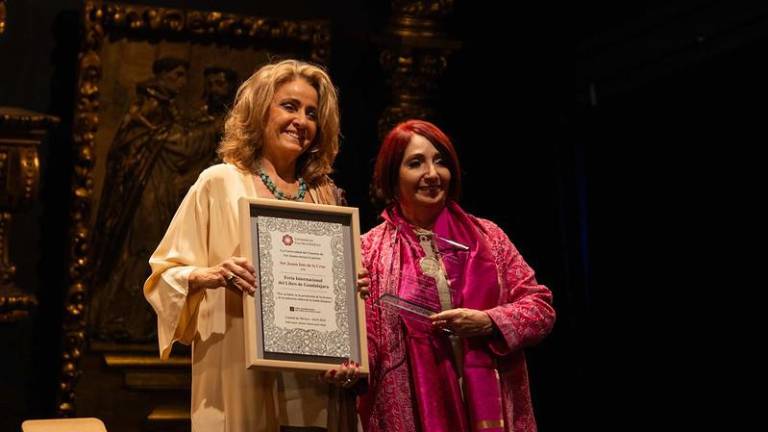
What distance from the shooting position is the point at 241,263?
9.82 ft

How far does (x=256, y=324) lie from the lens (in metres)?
2.98

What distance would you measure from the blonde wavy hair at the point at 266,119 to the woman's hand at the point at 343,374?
579mm

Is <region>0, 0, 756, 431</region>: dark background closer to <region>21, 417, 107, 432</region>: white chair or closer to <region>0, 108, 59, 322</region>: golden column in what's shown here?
<region>0, 108, 59, 322</region>: golden column

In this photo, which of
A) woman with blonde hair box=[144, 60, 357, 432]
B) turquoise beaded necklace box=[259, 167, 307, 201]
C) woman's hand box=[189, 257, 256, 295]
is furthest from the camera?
turquoise beaded necklace box=[259, 167, 307, 201]

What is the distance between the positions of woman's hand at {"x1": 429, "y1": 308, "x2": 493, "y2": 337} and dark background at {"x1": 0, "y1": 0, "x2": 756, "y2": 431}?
1.70m

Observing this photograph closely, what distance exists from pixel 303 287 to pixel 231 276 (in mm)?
203

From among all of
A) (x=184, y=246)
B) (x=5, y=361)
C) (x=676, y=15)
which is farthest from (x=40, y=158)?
(x=676, y=15)

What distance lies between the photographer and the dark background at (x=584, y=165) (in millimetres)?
4750

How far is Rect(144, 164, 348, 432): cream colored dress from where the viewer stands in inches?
122

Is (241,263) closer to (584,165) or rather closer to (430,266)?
(430,266)

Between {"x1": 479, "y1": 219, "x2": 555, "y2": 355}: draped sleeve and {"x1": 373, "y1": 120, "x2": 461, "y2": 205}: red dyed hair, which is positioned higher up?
{"x1": 373, "y1": 120, "x2": 461, "y2": 205}: red dyed hair

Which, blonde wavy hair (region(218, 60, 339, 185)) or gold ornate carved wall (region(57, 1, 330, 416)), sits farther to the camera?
gold ornate carved wall (region(57, 1, 330, 416))

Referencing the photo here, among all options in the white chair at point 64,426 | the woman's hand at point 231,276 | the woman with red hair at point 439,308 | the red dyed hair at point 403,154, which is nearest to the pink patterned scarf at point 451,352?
the woman with red hair at point 439,308

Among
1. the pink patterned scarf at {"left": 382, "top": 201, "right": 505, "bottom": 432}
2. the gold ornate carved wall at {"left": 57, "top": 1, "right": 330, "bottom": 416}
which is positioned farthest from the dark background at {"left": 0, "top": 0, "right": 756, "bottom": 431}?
the pink patterned scarf at {"left": 382, "top": 201, "right": 505, "bottom": 432}
